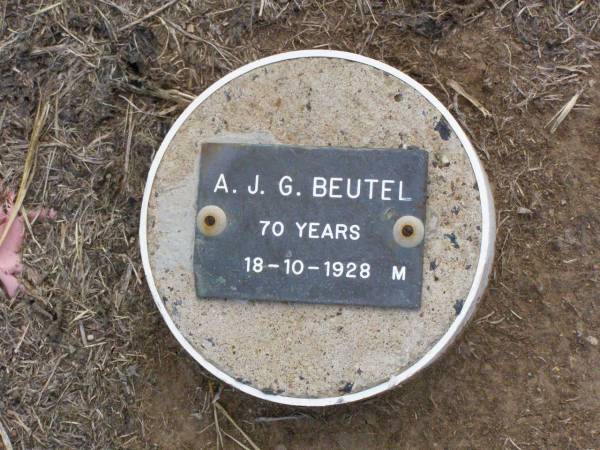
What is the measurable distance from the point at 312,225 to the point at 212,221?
0.27m

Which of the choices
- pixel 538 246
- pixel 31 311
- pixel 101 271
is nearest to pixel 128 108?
pixel 101 271

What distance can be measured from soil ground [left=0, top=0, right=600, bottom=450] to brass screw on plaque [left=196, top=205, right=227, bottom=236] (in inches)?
13.6

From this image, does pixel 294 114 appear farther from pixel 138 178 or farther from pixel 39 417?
pixel 39 417

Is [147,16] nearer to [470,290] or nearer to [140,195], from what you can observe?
[140,195]

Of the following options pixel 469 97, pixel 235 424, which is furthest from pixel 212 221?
pixel 469 97

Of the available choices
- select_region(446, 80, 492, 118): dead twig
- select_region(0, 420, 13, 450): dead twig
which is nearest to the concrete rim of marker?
select_region(446, 80, 492, 118): dead twig

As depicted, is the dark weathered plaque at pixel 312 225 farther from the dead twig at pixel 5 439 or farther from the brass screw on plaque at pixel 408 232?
the dead twig at pixel 5 439

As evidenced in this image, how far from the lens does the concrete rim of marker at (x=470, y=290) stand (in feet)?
6.07

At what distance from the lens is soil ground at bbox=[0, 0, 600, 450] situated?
2035 millimetres

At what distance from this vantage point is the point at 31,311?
2143 millimetres

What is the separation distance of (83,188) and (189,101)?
42 cm

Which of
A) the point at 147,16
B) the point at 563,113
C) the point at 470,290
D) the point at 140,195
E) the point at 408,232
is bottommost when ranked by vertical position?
the point at 470,290

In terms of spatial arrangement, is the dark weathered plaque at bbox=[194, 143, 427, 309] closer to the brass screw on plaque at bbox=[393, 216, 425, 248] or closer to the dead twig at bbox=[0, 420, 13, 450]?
the brass screw on plaque at bbox=[393, 216, 425, 248]

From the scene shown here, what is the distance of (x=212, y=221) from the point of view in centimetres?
190
